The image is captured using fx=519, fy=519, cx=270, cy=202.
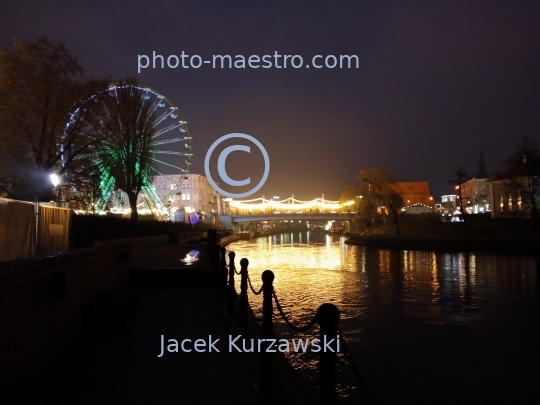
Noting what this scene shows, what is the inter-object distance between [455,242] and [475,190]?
66.0 metres

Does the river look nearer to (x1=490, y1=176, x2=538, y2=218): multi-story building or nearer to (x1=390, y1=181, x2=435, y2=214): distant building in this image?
(x1=490, y1=176, x2=538, y2=218): multi-story building

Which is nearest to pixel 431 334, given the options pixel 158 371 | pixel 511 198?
pixel 158 371

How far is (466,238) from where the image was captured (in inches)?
2019

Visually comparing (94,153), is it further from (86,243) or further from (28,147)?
(86,243)

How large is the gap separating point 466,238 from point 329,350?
50.7 m

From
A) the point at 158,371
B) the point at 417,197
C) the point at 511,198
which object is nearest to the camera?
the point at 158,371

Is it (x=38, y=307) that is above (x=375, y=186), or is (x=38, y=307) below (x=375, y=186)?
below

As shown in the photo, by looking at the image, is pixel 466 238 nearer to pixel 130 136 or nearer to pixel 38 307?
pixel 130 136

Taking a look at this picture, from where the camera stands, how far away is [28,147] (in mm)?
29312

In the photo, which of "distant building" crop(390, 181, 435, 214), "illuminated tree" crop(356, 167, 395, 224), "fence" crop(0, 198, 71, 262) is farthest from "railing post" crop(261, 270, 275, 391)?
"distant building" crop(390, 181, 435, 214)

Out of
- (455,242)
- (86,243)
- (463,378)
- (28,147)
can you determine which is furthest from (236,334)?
(455,242)

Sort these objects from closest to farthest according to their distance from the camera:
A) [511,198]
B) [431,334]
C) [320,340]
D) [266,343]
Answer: [320,340] < [266,343] < [431,334] < [511,198]

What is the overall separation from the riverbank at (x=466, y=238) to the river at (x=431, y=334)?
23.6 m

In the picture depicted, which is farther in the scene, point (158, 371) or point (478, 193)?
point (478, 193)
